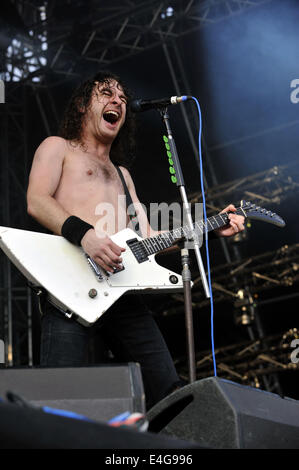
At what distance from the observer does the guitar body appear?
2.47 meters

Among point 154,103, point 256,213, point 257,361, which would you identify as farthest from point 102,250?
point 257,361

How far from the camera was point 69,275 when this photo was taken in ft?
8.36

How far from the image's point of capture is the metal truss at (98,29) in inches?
246

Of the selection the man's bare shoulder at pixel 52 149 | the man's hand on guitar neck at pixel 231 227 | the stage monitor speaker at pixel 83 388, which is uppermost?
the man's bare shoulder at pixel 52 149

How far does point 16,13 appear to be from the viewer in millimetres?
6383

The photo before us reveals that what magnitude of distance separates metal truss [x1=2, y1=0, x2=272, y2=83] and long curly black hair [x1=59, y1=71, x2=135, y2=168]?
10.6 ft

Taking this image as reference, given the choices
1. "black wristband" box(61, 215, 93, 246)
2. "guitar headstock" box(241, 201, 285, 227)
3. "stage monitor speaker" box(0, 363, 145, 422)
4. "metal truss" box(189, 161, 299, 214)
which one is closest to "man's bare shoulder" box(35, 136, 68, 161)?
"black wristband" box(61, 215, 93, 246)

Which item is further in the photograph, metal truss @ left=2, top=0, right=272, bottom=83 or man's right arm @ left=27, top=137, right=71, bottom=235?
metal truss @ left=2, top=0, right=272, bottom=83

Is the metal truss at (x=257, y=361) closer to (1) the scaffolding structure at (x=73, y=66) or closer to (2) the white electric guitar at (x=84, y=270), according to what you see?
(1) the scaffolding structure at (x=73, y=66)

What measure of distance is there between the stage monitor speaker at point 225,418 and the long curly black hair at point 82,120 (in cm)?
162

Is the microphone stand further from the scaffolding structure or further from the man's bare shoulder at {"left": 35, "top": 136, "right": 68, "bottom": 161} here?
the scaffolding structure

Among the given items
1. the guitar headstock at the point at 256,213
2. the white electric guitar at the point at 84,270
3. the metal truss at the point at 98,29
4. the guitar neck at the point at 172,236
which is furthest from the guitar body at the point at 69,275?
the metal truss at the point at 98,29

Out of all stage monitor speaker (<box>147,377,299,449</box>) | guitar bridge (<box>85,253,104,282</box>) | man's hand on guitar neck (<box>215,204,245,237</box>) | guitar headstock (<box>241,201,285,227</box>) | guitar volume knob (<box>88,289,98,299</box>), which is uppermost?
guitar headstock (<box>241,201,285,227</box>)
